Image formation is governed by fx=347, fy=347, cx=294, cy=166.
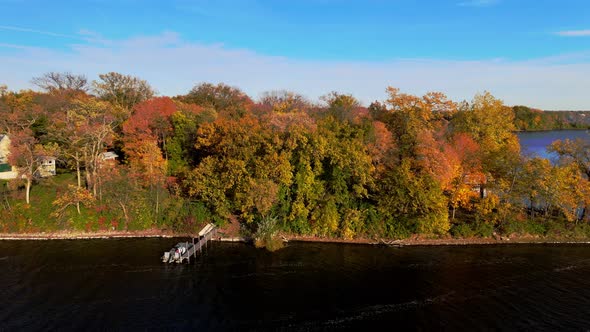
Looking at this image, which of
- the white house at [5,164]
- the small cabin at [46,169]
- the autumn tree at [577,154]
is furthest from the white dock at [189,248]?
the autumn tree at [577,154]

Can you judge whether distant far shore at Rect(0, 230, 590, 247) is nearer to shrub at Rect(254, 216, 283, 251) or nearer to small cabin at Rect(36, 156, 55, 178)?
shrub at Rect(254, 216, 283, 251)

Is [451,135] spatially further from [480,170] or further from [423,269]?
[423,269]

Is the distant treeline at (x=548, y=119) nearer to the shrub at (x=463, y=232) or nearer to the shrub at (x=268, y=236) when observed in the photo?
the shrub at (x=463, y=232)

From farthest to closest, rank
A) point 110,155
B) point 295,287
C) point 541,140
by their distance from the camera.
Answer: point 541,140
point 110,155
point 295,287

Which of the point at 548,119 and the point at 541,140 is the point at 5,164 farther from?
the point at 548,119

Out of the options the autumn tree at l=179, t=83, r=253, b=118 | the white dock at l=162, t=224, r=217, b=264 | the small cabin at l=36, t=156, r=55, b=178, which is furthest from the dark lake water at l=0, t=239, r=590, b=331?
the autumn tree at l=179, t=83, r=253, b=118

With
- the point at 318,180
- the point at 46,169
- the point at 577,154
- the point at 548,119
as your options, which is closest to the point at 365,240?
the point at 318,180

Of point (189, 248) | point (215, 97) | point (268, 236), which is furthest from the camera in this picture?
point (215, 97)
